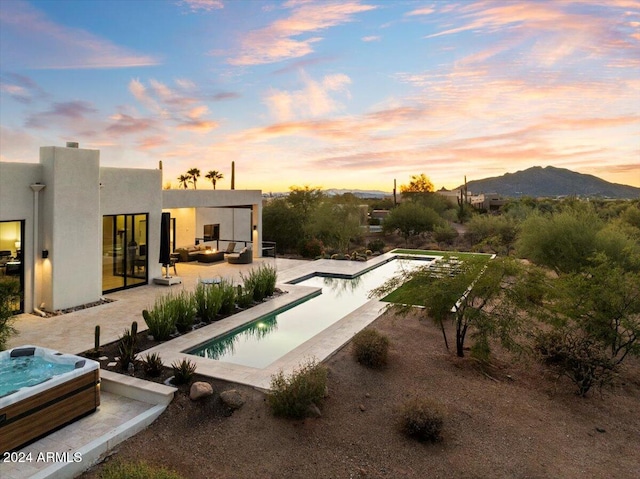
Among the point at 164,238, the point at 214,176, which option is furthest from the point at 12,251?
the point at 214,176

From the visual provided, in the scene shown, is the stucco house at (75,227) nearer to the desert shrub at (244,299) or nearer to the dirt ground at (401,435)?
the desert shrub at (244,299)

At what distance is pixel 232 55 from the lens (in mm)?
17469

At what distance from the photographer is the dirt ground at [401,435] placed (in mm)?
5355

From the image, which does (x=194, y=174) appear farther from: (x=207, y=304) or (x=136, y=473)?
(x=136, y=473)

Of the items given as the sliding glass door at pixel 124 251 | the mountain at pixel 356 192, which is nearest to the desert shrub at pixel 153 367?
the sliding glass door at pixel 124 251

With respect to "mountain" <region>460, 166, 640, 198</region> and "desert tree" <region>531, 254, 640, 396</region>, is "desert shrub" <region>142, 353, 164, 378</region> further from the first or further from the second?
"mountain" <region>460, 166, 640, 198</region>

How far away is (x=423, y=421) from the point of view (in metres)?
5.87

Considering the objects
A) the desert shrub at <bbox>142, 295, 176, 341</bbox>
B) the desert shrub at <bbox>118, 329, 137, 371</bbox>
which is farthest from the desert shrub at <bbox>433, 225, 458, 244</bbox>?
the desert shrub at <bbox>118, 329, 137, 371</bbox>

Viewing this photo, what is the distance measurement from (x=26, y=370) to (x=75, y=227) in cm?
588

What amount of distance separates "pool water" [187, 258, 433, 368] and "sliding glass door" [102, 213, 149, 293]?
5.47m

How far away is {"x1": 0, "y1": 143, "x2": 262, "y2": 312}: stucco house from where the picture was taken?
10.9 meters

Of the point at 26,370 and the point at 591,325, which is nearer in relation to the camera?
the point at 26,370

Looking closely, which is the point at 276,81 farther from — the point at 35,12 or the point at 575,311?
the point at 575,311

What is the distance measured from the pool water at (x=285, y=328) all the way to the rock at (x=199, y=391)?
5.57ft
